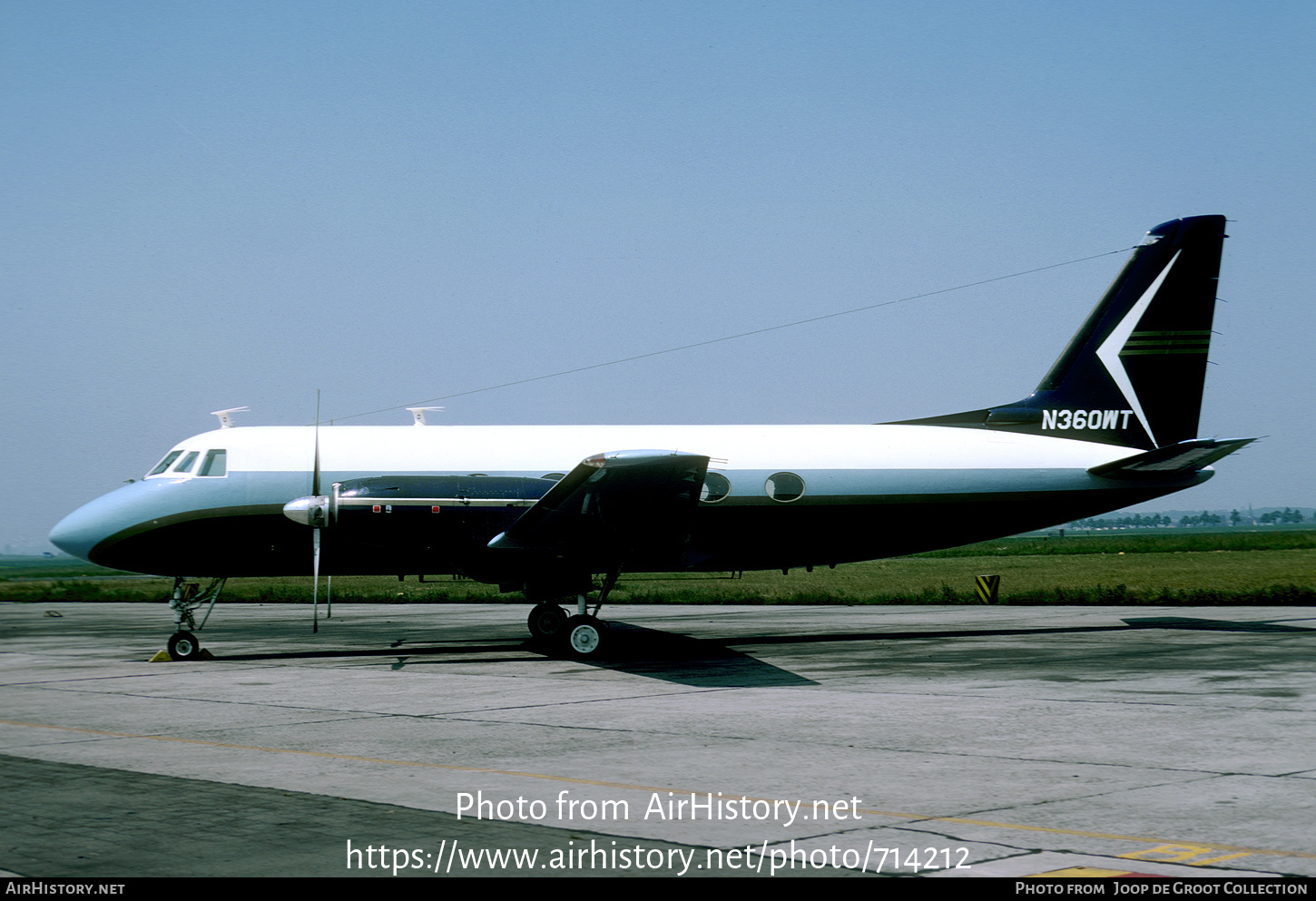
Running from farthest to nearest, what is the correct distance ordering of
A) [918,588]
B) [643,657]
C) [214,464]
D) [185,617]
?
[918,588]
[214,464]
[185,617]
[643,657]

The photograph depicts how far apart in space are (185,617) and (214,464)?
2.75 metres

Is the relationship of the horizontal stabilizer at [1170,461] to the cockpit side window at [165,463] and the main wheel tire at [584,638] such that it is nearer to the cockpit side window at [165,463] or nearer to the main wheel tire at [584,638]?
the main wheel tire at [584,638]

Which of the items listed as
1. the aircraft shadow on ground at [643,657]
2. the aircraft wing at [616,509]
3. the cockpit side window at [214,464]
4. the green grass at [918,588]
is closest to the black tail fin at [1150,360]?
the aircraft shadow on ground at [643,657]

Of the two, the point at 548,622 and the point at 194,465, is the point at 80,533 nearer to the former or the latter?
the point at 194,465

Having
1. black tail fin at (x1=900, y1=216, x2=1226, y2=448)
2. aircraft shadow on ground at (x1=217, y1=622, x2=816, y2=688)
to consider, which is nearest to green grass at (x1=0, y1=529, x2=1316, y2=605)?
black tail fin at (x1=900, y1=216, x2=1226, y2=448)

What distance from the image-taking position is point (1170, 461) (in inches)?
812

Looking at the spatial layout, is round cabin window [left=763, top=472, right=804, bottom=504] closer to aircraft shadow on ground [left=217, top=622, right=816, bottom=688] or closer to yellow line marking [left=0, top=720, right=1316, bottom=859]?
aircraft shadow on ground [left=217, top=622, right=816, bottom=688]

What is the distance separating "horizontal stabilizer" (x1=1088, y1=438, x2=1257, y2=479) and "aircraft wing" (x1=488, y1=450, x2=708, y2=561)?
882 cm

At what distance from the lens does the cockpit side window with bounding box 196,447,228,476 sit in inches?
797

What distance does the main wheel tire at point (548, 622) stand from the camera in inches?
835

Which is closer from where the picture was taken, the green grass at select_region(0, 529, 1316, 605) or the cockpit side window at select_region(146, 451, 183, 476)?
the cockpit side window at select_region(146, 451, 183, 476)

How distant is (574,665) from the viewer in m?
18.1

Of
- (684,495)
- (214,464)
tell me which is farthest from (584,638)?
(214,464)

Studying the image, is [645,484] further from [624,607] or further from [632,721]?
[624,607]
